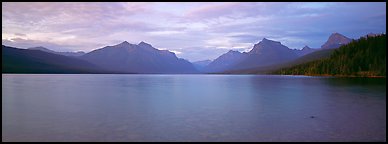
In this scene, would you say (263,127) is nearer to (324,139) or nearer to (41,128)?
(324,139)

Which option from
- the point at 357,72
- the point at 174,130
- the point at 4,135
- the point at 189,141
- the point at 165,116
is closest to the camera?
the point at 189,141

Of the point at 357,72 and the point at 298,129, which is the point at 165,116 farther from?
the point at 357,72

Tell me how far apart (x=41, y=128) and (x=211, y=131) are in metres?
12.5

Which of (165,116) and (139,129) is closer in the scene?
(139,129)

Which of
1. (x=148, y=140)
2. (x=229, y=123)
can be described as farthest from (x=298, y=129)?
(x=148, y=140)

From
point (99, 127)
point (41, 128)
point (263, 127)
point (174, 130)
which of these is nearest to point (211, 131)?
point (174, 130)

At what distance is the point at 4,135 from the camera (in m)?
21.2

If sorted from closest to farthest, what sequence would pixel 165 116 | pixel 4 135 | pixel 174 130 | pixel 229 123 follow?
pixel 4 135
pixel 174 130
pixel 229 123
pixel 165 116

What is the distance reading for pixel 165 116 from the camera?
3017 cm

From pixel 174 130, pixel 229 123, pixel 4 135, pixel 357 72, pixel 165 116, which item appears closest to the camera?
pixel 4 135

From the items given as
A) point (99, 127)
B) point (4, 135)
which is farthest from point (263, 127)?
point (4, 135)

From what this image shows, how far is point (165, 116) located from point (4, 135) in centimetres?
1328

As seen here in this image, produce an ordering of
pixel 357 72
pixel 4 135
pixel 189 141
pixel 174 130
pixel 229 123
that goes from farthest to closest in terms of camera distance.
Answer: pixel 357 72, pixel 229 123, pixel 174 130, pixel 4 135, pixel 189 141

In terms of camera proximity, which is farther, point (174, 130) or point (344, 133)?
point (174, 130)
